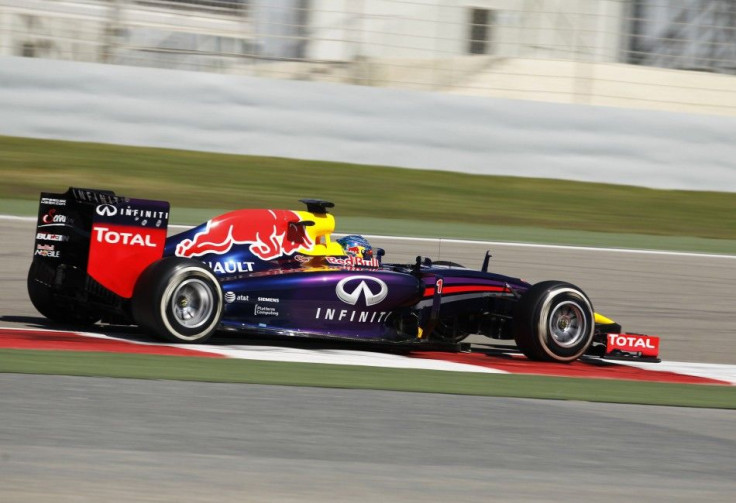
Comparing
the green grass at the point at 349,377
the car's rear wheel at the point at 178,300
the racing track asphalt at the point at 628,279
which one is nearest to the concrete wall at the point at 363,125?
the racing track asphalt at the point at 628,279

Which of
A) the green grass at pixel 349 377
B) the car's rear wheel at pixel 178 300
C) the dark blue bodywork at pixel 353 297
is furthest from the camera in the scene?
the dark blue bodywork at pixel 353 297

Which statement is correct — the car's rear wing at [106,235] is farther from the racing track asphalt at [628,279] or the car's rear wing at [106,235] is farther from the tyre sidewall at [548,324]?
the tyre sidewall at [548,324]

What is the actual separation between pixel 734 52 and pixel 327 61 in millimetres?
5479

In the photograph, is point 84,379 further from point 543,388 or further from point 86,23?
point 86,23

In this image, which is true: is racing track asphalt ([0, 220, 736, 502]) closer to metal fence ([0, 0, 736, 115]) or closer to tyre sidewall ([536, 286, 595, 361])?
tyre sidewall ([536, 286, 595, 361])

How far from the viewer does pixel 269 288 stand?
7.75 m

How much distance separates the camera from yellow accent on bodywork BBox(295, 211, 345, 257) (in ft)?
27.3

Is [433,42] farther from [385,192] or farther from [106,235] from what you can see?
[106,235]

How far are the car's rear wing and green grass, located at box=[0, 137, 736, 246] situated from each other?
218 inches

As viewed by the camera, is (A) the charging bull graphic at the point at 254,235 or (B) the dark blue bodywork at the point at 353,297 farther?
(A) the charging bull graphic at the point at 254,235

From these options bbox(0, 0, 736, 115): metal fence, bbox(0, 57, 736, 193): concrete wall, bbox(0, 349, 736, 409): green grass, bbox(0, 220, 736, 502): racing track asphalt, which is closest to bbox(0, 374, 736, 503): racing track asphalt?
bbox(0, 220, 736, 502): racing track asphalt

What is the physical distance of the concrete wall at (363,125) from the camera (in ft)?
46.5

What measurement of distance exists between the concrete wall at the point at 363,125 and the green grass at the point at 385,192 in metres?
0.16

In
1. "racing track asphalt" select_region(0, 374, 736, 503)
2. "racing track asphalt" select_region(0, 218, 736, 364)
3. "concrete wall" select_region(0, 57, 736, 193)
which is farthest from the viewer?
"concrete wall" select_region(0, 57, 736, 193)
